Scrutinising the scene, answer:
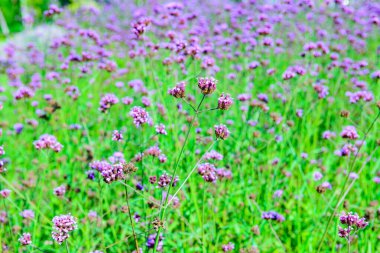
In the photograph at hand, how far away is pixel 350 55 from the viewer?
580cm

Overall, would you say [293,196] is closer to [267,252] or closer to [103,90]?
[267,252]

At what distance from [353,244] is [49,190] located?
7.03ft

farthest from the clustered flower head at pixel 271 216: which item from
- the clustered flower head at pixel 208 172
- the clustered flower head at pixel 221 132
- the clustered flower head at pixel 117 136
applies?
the clustered flower head at pixel 117 136

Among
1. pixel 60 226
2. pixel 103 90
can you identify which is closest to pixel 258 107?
pixel 60 226

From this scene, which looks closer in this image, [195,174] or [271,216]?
[271,216]

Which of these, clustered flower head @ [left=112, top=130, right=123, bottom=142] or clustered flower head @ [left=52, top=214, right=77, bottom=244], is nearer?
clustered flower head @ [left=52, top=214, right=77, bottom=244]

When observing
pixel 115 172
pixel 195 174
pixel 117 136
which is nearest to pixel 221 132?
pixel 115 172

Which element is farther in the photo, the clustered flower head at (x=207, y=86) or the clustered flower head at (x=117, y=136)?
the clustered flower head at (x=117, y=136)

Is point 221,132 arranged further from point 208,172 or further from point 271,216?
point 271,216

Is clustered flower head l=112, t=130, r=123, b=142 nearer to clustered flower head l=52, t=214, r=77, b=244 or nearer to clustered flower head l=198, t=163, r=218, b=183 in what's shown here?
clustered flower head l=198, t=163, r=218, b=183

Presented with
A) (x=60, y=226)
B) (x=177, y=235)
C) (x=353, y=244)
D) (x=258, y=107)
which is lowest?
(x=353, y=244)

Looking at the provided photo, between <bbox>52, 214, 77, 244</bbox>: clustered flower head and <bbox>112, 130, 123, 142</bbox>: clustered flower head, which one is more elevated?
<bbox>112, 130, 123, 142</bbox>: clustered flower head

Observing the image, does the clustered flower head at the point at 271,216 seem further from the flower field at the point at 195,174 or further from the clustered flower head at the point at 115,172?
the clustered flower head at the point at 115,172

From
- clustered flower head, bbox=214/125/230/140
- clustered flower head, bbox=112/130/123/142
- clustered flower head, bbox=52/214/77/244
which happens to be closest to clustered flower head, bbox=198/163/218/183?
clustered flower head, bbox=214/125/230/140
